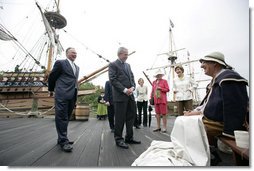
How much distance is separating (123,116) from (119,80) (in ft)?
1.22

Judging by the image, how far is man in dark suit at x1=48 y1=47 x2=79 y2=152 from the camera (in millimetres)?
1693

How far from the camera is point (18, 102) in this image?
4781 millimetres

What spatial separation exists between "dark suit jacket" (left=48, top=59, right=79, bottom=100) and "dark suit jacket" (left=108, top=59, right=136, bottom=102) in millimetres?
386

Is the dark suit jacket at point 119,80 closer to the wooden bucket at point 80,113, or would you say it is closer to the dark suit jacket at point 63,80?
the dark suit jacket at point 63,80

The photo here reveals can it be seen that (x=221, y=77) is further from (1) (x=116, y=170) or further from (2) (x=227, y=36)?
(2) (x=227, y=36)

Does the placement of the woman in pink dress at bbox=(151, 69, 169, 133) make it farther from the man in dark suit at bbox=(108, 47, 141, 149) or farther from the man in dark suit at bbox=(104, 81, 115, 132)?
the man in dark suit at bbox=(108, 47, 141, 149)

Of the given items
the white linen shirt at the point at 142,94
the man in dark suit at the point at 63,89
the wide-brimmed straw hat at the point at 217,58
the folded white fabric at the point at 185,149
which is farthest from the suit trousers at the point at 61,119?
the white linen shirt at the point at 142,94

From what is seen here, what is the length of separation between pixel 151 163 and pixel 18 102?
15.3ft

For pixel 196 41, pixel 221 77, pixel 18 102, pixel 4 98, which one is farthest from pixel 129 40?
pixel 18 102

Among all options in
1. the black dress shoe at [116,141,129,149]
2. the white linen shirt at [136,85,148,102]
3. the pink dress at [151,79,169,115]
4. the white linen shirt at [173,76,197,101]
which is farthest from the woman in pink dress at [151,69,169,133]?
the black dress shoe at [116,141,129,149]

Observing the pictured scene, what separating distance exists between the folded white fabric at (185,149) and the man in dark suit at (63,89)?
0.81m

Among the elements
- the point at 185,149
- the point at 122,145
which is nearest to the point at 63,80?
the point at 122,145

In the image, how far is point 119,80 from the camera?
6.30 feet

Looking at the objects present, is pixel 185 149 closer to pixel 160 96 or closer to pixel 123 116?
pixel 123 116
